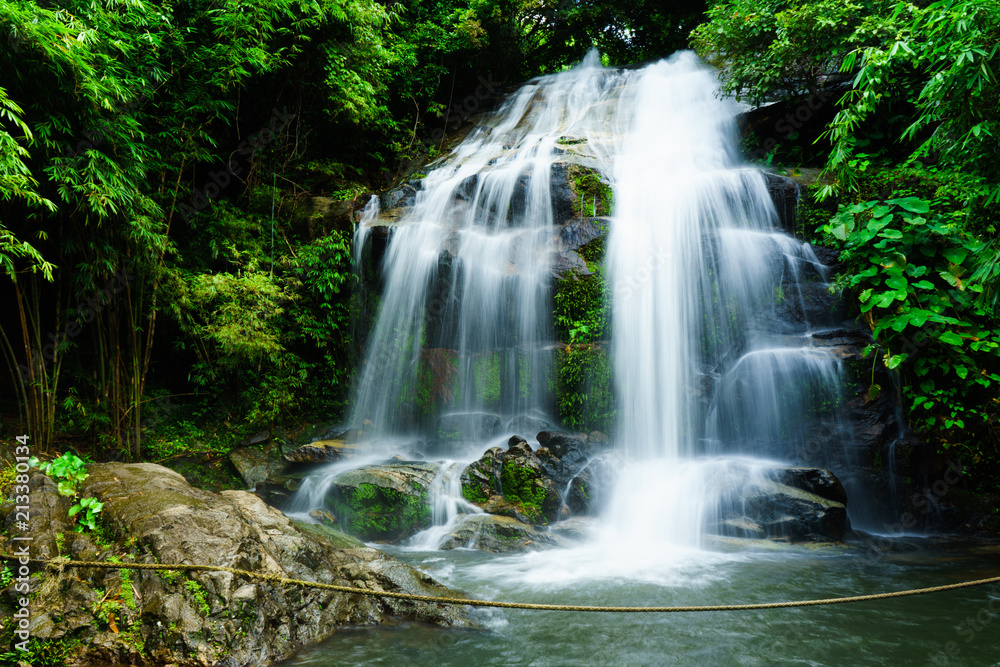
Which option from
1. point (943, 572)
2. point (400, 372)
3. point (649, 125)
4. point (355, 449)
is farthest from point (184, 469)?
point (649, 125)

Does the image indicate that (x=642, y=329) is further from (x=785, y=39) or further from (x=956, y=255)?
(x=785, y=39)

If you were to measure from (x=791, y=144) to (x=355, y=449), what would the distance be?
9.88 m

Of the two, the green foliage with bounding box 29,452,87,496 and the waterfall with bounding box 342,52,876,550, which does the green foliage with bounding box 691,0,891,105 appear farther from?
the green foliage with bounding box 29,452,87,496

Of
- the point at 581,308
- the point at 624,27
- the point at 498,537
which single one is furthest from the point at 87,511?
the point at 624,27

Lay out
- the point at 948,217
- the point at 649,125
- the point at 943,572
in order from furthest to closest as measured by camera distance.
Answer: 1. the point at 649,125
2. the point at 948,217
3. the point at 943,572

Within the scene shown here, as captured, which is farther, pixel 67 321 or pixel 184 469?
pixel 184 469

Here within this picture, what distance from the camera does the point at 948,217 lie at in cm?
579

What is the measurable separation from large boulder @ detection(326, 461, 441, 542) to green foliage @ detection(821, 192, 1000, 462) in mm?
5606

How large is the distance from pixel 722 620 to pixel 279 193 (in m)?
10.2

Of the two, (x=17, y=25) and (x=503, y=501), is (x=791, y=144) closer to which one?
(x=503, y=501)

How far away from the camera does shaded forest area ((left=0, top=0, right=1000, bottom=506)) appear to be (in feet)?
15.3

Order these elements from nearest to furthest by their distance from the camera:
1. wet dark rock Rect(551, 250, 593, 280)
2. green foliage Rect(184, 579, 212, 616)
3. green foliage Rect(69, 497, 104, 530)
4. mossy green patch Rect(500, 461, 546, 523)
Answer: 1. green foliage Rect(184, 579, 212, 616)
2. green foliage Rect(69, 497, 104, 530)
3. mossy green patch Rect(500, 461, 546, 523)
4. wet dark rock Rect(551, 250, 593, 280)

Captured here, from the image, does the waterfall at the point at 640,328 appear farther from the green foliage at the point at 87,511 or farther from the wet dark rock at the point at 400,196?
the green foliage at the point at 87,511

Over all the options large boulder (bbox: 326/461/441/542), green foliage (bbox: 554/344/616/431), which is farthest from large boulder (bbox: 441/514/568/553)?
green foliage (bbox: 554/344/616/431)
